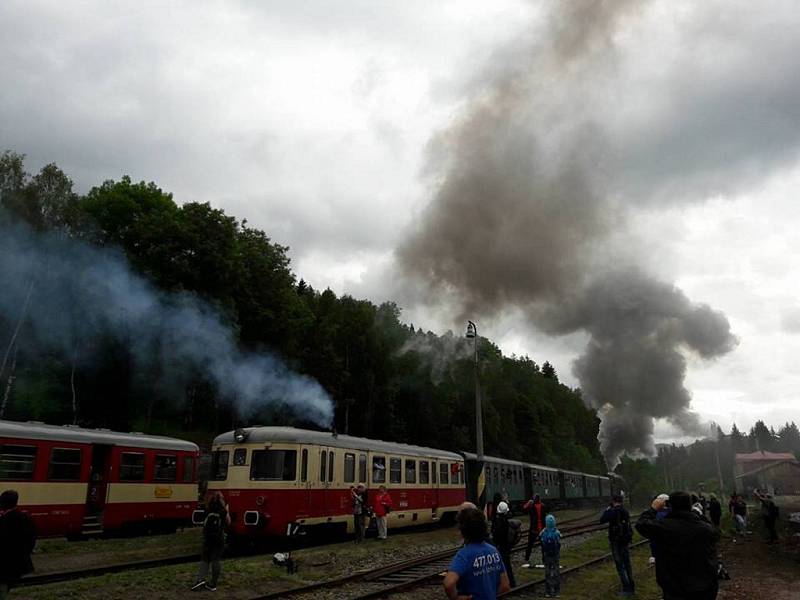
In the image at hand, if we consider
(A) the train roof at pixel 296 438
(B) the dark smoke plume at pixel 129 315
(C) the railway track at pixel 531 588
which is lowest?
(C) the railway track at pixel 531 588

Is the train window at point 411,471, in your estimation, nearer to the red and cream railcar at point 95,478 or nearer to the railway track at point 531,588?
the red and cream railcar at point 95,478

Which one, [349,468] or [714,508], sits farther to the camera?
[714,508]

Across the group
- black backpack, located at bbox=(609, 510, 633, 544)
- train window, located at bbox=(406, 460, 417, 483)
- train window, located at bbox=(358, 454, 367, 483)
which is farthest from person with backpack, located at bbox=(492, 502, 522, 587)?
train window, located at bbox=(406, 460, 417, 483)

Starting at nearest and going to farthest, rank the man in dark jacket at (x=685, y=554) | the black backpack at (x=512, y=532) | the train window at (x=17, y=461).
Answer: the man in dark jacket at (x=685, y=554), the black backpack at (x=512, y=532), the train window at (x=17, y=461)

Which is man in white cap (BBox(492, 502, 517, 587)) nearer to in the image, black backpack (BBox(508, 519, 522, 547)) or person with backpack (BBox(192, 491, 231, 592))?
black backpack (BBox(508, 519, 522, 547))

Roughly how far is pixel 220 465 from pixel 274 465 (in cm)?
197

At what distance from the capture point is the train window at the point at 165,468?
2022 centimetres

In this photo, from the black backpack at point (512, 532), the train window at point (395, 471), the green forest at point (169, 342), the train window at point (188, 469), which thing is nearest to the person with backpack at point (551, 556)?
the black backpack at point (512, 532)

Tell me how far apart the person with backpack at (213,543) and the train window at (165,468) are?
31.3 feet

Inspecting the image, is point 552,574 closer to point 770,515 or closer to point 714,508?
point 714,508

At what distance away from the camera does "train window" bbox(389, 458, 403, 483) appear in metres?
21.7

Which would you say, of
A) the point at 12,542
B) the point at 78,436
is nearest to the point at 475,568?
the point at 12,542

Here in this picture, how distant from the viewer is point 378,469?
68.6ft

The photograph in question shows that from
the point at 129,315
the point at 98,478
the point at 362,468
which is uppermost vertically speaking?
the point at 129,315
